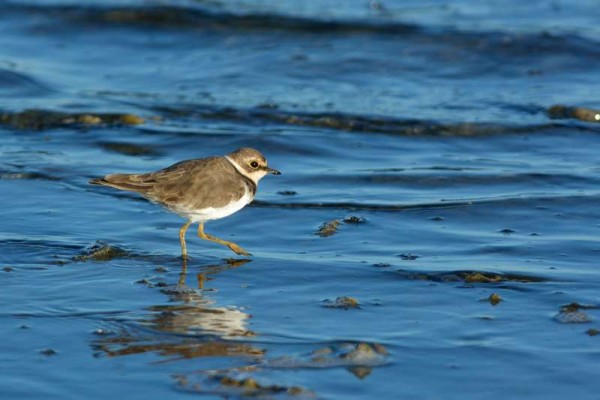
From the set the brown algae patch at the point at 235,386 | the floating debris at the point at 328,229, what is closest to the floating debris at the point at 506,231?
the floating debris at the point at 328,229

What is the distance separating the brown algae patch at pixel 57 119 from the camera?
10.8 metres

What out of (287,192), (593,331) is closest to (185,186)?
(287,192)

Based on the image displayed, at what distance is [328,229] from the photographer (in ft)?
25.2

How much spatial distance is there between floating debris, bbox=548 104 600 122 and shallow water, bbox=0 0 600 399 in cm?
5

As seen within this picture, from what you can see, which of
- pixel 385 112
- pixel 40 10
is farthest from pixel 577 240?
pixel 40 10

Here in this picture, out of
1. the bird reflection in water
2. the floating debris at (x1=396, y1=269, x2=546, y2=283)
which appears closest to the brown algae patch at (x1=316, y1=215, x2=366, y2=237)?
the floating debris at (x1=396, y1=269, x2=546, y2=283)

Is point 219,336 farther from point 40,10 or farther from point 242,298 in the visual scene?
point 40,10

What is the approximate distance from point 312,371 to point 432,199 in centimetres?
365

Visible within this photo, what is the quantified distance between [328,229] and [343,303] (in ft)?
5.46

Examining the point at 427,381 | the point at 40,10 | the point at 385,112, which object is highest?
the point at 40,10

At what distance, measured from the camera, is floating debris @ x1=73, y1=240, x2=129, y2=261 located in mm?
6934

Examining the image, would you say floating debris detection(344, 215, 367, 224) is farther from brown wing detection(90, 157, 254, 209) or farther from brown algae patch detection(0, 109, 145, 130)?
brown algae patch detection(0, 109, 145, 130)

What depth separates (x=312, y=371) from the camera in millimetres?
5031

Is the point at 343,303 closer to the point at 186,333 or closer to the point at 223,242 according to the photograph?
the point at 186,333
